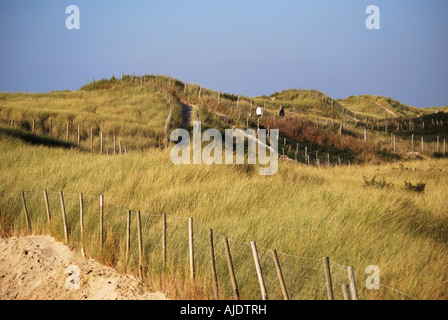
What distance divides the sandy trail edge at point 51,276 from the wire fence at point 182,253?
0.90 feet

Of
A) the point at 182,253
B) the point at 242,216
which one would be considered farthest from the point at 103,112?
the point at 182,253

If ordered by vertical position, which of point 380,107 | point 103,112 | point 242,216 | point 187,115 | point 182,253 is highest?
point 103,112

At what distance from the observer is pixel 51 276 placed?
8.35 meters

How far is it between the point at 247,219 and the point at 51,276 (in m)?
3.91

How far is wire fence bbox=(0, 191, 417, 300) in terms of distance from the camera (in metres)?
6.22

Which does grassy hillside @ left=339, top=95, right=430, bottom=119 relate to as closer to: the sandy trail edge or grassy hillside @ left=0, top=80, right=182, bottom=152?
grassy hillside @ left=0, top=80, right=182, bottom=152

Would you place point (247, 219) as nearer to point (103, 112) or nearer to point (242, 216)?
point (242, 216)

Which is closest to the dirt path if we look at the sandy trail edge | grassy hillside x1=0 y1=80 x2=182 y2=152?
grassy hillside x1=0 y1=80 x2=182 y2=152

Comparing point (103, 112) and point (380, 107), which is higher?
point (103, 112)

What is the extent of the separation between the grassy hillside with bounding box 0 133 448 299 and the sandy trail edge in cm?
36

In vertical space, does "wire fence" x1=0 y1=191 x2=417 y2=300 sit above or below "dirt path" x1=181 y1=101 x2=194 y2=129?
below

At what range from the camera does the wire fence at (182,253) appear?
245 inches
